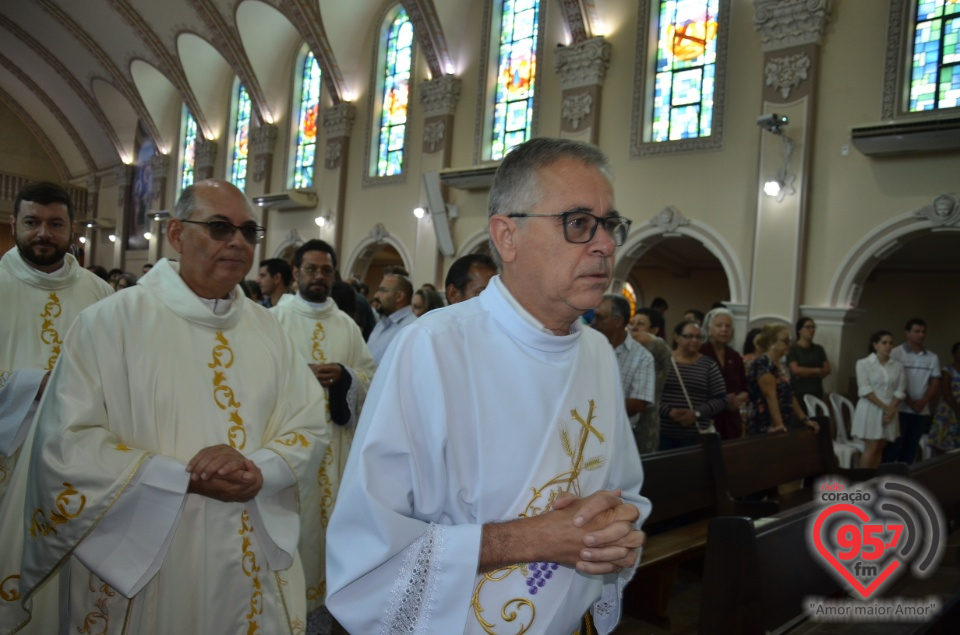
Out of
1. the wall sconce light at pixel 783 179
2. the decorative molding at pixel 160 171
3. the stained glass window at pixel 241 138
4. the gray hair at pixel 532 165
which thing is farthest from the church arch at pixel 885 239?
the decorative molding at pixel 160 171

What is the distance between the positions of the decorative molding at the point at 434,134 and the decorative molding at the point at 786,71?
5.57 m

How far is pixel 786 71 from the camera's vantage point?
29.7 ft

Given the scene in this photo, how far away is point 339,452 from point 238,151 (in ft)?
50.9

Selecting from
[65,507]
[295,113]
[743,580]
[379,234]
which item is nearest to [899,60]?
[743,580]

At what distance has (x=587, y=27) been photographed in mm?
10906

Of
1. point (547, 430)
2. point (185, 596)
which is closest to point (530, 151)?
point (547, 430)

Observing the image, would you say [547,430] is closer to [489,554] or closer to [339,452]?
[489,554]

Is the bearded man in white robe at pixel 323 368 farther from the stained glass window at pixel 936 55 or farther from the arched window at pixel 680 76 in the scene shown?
the stained glass window at pixel 936 55

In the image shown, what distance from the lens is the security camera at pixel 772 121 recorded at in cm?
845

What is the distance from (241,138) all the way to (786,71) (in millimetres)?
12788

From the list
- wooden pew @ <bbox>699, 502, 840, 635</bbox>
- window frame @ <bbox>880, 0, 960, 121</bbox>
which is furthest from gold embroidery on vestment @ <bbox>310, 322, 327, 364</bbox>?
window frame @ <bbox>880, 0, 960, 121</bbox>

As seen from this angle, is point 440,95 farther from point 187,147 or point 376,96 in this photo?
point 187,147

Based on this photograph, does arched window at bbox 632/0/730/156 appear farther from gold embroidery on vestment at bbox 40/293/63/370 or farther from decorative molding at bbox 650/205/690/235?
gold embroidery on vestment at bbox 40/293/63/370

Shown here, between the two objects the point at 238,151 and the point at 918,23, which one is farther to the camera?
the point at 238,151
